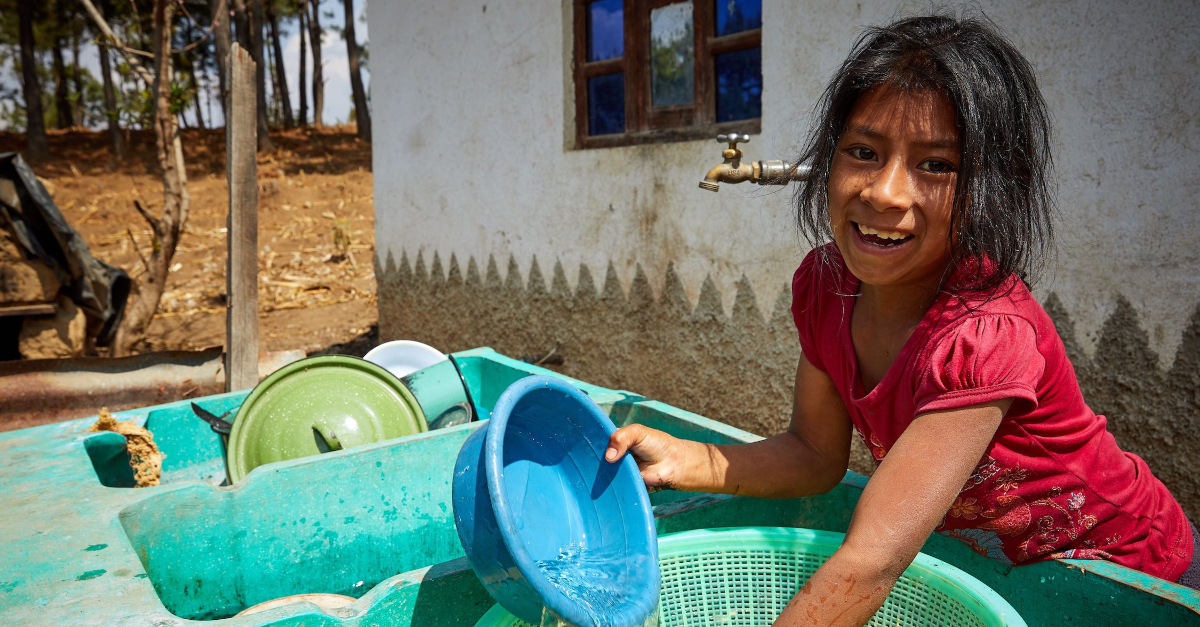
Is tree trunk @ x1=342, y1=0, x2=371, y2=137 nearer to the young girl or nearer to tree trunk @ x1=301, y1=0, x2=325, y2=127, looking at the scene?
tree trunk @ x1=301, y1=0, x2=325, y2=127

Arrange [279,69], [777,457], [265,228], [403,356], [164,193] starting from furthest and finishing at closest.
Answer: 1. [279,69]
2. [265,228]
3. [164,193]
4. [403,356]
5. [777,457]

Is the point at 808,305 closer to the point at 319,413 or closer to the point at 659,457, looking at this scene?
the point at 659,457

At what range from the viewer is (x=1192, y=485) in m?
2.52

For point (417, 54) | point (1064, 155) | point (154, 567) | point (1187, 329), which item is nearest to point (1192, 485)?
point (1187, 329)

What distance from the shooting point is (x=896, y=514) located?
3.58 ft

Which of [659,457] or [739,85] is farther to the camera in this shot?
[739,85]

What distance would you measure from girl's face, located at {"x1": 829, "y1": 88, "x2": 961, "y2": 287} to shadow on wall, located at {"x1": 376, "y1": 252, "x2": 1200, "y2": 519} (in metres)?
1.83

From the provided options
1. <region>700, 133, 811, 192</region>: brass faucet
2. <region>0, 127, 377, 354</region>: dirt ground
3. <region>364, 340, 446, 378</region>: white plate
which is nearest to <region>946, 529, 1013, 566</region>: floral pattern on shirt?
<region>700, 133, 811, 192</region>: brass faucet

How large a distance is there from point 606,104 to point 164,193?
263 centimetres

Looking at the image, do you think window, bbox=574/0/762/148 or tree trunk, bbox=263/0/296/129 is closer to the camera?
window, bbox=574/0/762/148

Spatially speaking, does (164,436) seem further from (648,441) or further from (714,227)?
(714,227)

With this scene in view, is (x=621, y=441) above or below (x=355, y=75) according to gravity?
below

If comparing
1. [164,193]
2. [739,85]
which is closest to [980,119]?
[739,85]

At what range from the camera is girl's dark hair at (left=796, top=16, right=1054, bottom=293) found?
3.74ft
